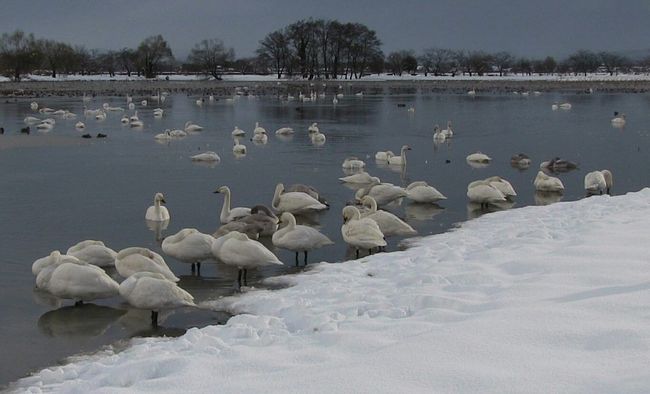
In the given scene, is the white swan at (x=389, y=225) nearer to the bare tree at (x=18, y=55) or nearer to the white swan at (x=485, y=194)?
the white swan at (x=485, y=194)

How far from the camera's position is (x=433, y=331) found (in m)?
5.82

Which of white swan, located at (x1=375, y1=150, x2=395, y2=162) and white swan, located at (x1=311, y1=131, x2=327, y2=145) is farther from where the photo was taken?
white swan, located at (x1=311, y1=131, x2=327, y2=145)

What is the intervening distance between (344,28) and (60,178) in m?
97.2

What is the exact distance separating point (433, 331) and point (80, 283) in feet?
15.0

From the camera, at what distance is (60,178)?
1873 centimetres

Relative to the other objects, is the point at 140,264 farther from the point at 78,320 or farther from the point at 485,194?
the point at 485,194

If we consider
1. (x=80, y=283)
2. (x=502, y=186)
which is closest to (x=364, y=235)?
(x=80, y=283)

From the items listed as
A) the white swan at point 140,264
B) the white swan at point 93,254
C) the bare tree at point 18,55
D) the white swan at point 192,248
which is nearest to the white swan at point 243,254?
the white swan at point 192,248

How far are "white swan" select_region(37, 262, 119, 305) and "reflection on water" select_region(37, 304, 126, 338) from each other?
16 cm

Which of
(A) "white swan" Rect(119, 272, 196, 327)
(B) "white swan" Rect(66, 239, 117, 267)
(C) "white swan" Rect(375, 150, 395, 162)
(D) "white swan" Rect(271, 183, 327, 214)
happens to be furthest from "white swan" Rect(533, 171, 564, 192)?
(A) "white swan" Rect(119, 272, 196, 327)

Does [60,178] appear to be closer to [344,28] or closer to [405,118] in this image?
[405,118]

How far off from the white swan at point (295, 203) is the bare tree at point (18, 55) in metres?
88.8

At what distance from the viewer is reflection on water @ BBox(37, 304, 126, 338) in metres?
8.18

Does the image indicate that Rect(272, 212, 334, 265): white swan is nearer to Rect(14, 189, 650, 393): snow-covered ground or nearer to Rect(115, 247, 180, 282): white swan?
Rect(14, 189, 650, 393): snow-covered ground
